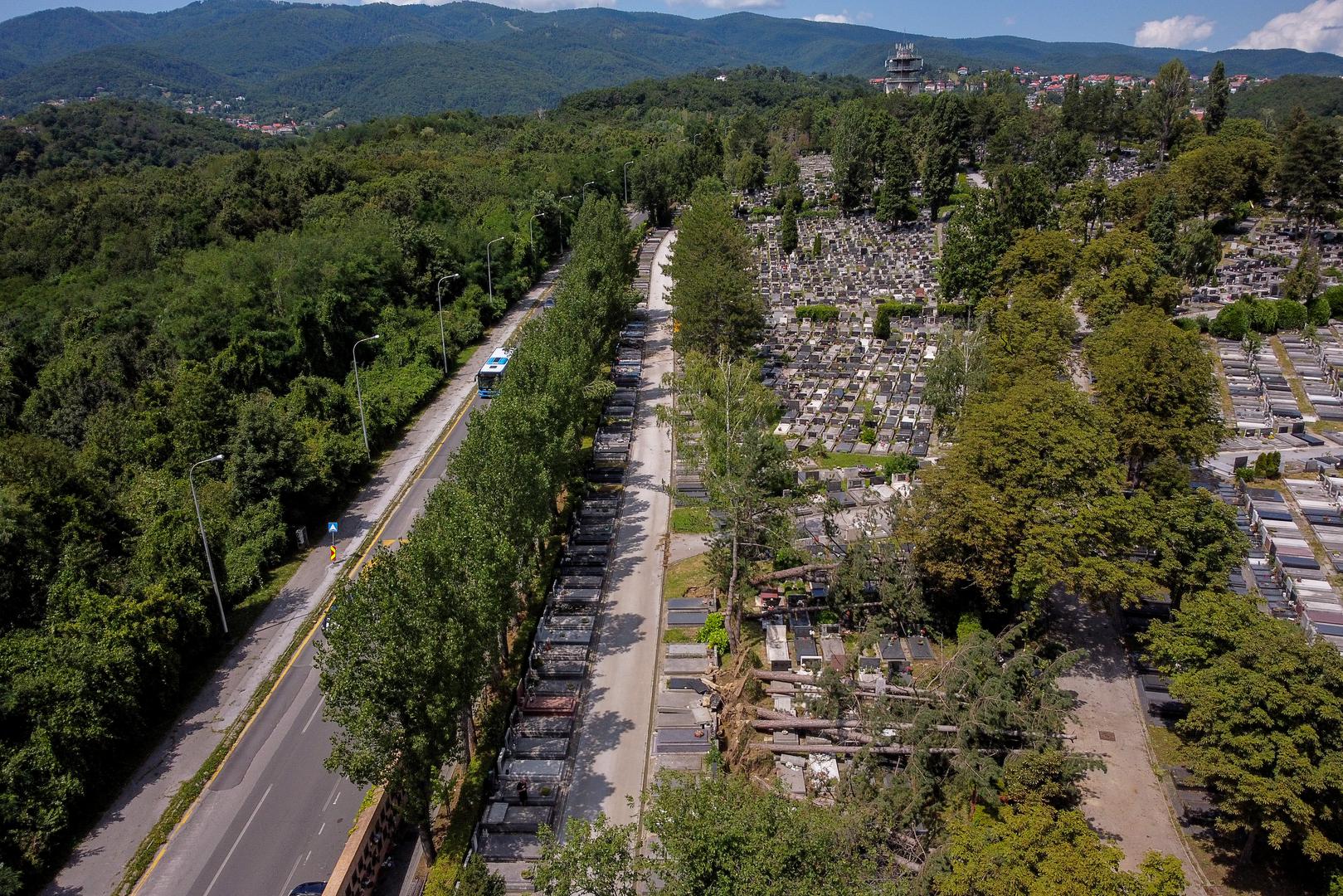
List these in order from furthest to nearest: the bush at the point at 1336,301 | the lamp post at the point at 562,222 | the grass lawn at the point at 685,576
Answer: the lamp post at the point at 562,222, the bush at the point at 1336,301, the grass lawn at the point at 685,576

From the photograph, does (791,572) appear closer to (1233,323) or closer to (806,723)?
(806,723)

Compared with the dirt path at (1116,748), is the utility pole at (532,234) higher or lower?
higher

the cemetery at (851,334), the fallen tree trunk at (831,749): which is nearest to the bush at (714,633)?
the fallen tree trunk at (831,749)

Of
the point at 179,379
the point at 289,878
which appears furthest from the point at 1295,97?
the point at 289,878

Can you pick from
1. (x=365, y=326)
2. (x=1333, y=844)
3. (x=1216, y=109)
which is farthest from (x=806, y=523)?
(x=1216, y=109)

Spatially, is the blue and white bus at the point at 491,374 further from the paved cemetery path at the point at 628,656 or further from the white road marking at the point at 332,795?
the white road marking at the point at 332,795
